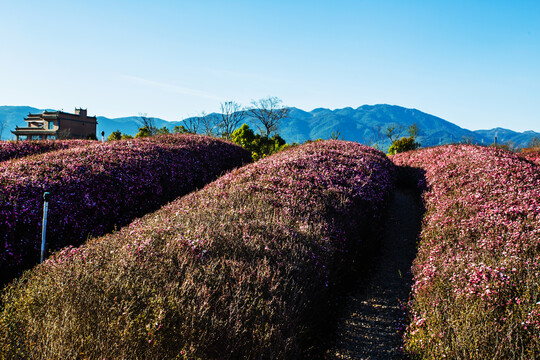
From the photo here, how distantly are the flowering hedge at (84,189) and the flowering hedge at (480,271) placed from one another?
25.3 ft

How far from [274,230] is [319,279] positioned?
1.15 m

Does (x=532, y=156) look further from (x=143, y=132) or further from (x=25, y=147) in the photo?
(x=143, y=132)

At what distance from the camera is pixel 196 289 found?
3.77 metres

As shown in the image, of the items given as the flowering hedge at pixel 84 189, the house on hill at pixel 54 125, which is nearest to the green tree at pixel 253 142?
the flowering hedge at pixel 84 189

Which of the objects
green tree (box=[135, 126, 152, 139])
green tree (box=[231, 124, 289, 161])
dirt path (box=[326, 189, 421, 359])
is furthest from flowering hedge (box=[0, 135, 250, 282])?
green tree (box=[135, 126, 152, 139])

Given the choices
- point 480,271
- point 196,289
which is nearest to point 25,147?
point 196,289

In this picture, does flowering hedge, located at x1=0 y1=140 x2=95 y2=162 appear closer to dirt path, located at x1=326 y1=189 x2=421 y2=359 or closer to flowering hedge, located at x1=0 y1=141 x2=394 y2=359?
flowering hedge, located at x1=0 y1=141 x2=394 y2=359

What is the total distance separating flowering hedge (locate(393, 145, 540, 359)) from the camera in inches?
159

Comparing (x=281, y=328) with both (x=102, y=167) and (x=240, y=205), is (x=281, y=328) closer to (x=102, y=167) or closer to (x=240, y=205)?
(x=240, y=205)

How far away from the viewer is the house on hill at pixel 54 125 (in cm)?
7638

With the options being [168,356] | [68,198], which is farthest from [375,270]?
[68,198]

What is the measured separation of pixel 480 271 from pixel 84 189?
33.0 feet

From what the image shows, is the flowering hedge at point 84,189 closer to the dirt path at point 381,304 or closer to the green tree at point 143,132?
the dirt path at point 381,304

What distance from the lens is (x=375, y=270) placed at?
8578 mm
